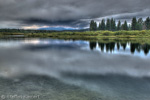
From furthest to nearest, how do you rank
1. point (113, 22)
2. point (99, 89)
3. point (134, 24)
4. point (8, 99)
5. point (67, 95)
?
point (113, 22), point (134, 24), point (99, 89), point (67, 95), point (8, 99)

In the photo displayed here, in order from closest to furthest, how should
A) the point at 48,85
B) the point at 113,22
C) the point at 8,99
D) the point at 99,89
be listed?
the point at 8,99 < the point at 99,89 < the point at 48,85 < the point at 113,22

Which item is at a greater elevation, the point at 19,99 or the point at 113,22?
the point at 113,22

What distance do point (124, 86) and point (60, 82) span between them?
560 cm

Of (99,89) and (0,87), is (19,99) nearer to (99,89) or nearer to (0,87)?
(0,87)

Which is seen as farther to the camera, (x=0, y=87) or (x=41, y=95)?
(x=0, y=87)

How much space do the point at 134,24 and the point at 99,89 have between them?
13495cm

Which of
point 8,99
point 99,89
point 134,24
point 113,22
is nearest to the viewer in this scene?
point 8,99

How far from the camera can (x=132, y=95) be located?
9.44 m

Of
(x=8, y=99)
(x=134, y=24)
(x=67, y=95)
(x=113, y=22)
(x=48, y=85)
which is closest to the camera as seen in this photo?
(x=8, y=99)

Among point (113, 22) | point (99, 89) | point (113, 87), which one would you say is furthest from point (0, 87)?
point (113, 22)

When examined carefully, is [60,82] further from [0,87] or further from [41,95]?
[0,87]

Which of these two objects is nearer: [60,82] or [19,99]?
[19,99]

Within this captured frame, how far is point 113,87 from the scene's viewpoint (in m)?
11.0

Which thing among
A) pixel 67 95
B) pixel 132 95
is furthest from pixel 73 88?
pixel 132 95
